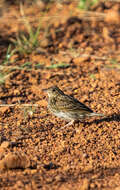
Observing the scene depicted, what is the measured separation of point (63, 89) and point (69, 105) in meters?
1.53

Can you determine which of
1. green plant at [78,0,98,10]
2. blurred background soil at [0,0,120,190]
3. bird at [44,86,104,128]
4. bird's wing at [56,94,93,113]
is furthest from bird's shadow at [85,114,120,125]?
green plant at [78,0,98,10]

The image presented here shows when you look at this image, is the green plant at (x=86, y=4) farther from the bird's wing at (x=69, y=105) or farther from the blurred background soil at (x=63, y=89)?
the bird's wing at (x=69, y=105)

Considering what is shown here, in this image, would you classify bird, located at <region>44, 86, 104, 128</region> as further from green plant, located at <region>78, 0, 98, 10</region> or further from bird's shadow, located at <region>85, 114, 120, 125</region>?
green plant, located at <region>78, 0, 98, 10</region>

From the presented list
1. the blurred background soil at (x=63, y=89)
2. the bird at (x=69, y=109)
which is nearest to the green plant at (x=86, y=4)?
the blurred background soil at (x=63, y=89)

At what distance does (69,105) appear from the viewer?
21.7 ft

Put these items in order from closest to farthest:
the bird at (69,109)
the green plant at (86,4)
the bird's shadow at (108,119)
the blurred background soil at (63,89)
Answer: the blurred background soil at (63,89) → the bird at (69,109) → the bird's shadow at (108,119) → the green plant at (86,4)

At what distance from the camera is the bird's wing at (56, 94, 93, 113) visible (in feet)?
21.3

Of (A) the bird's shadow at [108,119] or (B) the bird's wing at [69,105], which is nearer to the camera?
(B) the bird's wing at [69,105]

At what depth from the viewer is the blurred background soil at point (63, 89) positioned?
5.29 m

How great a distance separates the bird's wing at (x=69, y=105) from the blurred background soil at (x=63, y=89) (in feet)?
1.08

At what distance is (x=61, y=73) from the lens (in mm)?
8758

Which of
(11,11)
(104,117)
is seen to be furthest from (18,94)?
(11,11)

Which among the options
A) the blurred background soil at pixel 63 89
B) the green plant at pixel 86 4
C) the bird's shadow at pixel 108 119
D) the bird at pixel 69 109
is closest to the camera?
the blurred background soil at pixel 63 89

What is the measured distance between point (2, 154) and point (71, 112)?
1.57m
